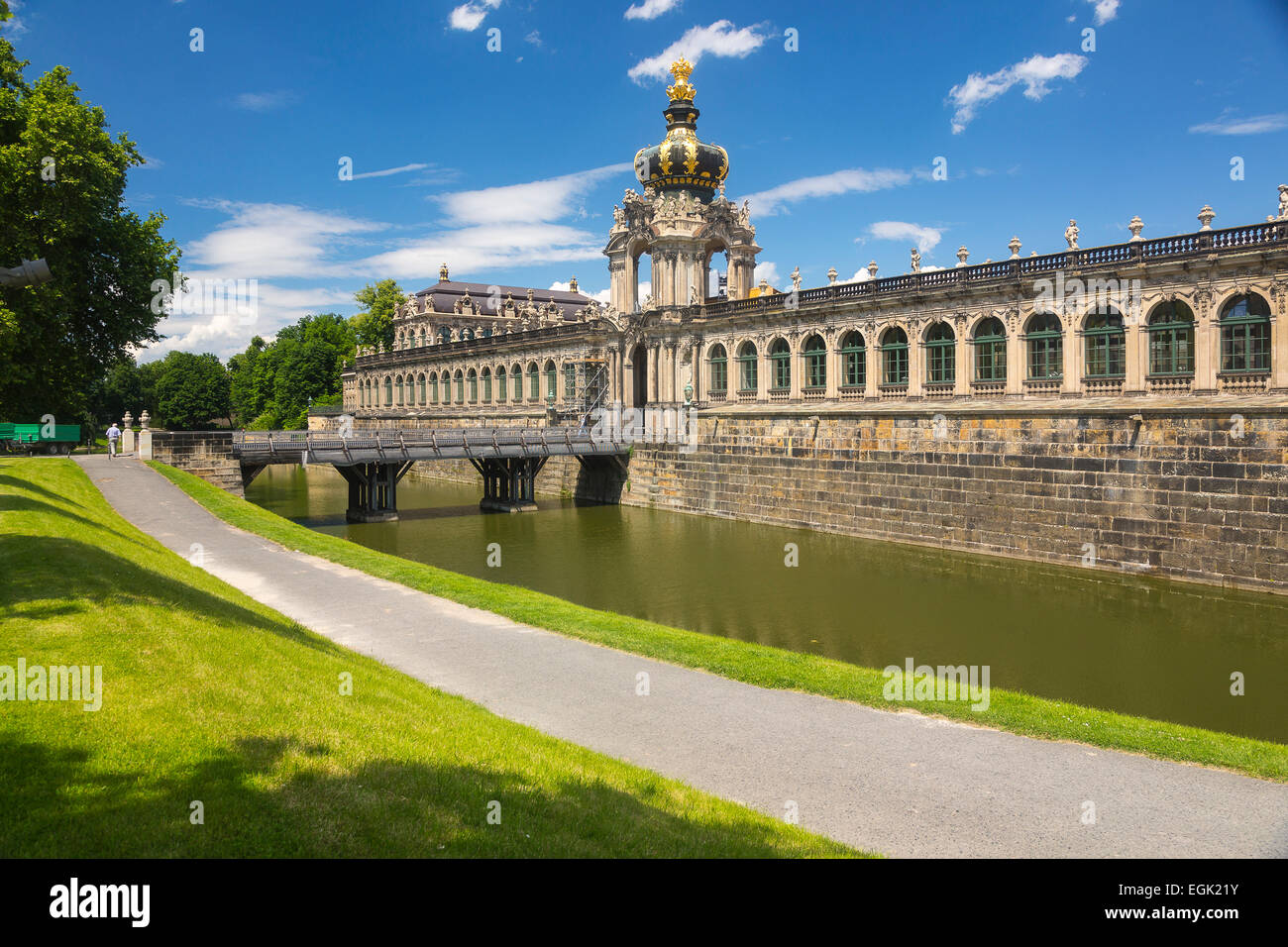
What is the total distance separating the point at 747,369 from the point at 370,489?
18.5 metres

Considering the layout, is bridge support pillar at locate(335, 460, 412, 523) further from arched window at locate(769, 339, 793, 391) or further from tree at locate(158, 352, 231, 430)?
tree at locate(158, 352, 231, 430)

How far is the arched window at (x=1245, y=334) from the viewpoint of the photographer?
23.7 metres

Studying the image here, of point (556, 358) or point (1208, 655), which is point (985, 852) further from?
point (556, 358)

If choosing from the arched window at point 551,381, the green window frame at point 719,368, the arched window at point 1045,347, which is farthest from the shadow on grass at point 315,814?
the arched window at point 551,381

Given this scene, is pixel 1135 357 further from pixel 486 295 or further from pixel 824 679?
pixel 486 295

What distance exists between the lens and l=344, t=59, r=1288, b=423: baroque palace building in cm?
2452

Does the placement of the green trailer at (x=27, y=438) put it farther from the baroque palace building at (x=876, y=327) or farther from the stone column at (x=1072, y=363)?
the stone column at (x=1072, y=363)

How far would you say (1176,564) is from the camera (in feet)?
76.8

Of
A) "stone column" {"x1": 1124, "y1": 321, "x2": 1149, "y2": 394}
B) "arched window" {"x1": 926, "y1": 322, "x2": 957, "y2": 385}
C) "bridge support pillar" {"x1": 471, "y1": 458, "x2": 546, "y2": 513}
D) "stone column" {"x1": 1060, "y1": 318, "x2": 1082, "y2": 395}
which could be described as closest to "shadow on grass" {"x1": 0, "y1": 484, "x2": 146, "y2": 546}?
"bridge support pillar" {"x1": 471, "y1": 458, "x2": 546, "y2": 513}

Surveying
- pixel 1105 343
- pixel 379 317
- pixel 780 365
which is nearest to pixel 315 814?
pixel 1105 343

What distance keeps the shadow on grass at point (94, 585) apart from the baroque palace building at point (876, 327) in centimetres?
2512

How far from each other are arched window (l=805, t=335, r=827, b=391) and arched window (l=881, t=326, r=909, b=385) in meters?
3.09
